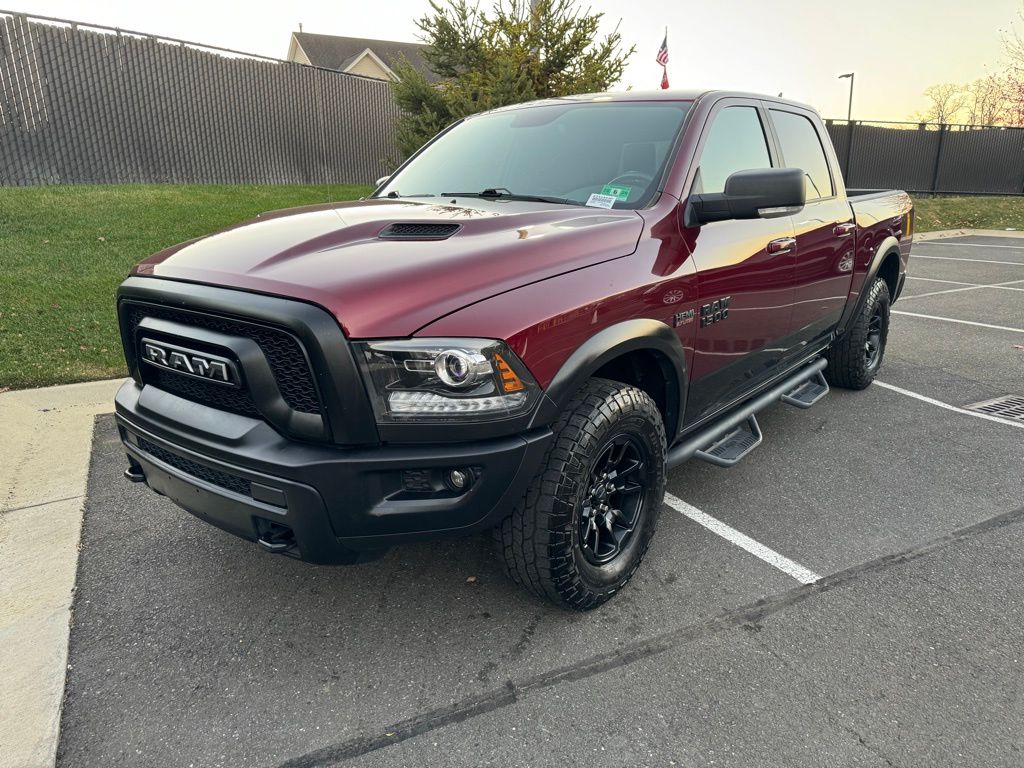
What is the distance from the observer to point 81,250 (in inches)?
326

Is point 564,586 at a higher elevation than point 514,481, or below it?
below

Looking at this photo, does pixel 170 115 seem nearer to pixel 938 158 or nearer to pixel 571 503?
pixel 571 503

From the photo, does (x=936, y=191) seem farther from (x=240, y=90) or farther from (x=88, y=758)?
(x=88, y=758)

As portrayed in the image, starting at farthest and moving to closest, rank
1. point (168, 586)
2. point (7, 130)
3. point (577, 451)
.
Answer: point (7, 130) < point (168, 586) < point (577, 451)

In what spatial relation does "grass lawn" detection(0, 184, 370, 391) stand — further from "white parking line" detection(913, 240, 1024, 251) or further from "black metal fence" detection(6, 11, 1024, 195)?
"white parking line" detection(913, 240, 1024, 251)

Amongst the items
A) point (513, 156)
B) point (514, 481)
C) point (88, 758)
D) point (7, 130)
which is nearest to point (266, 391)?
point (514, 481)

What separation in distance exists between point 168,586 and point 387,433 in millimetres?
1484

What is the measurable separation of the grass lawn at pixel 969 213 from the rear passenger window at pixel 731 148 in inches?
671

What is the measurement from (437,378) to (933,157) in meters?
25.7

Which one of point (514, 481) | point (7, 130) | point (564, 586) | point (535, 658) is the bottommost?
point (535, 658)

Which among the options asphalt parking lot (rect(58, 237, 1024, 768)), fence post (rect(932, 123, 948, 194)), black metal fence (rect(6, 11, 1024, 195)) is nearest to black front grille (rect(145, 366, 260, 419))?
asphalt parking lot (rect(58, 237, 1024, 768))

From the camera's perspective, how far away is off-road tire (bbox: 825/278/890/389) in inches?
198

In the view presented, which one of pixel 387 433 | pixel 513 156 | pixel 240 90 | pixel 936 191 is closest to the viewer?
pixel 387 433

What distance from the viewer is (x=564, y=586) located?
2.45 meters
